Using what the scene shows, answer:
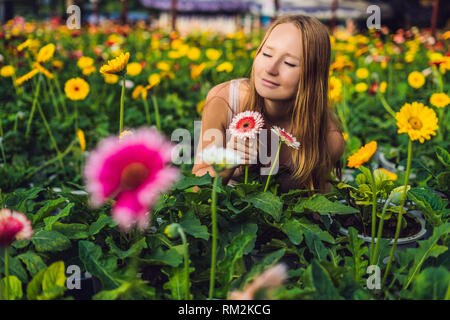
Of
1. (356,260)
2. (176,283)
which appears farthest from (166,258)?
(356,260)

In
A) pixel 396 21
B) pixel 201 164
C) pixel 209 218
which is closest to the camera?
pixel 209 218

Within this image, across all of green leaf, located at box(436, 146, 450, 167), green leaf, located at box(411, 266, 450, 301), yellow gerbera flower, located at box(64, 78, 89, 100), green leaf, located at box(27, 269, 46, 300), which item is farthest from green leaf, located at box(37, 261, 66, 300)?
yellow gerbera flower, located at box(64, 78, 89, 100)

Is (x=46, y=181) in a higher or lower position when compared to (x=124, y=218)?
lower

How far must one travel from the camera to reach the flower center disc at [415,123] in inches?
30.0

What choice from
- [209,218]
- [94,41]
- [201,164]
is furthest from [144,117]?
[94,41]

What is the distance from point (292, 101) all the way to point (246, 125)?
14.2 inches

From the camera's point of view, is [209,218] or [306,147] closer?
[209,218]

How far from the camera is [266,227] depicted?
3.38ft

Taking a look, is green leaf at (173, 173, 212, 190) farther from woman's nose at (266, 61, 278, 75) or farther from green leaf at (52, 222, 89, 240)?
woman's nose at (266, 61, 278, 75)

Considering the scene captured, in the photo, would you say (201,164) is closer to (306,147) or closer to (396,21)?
(306,147)

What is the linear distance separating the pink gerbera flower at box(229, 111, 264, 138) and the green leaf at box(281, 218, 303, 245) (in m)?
0.21

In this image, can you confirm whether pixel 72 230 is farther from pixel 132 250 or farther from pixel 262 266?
pixel 262 266

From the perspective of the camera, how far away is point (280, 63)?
1108 mm
